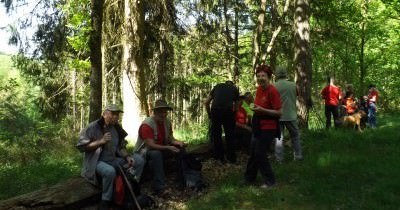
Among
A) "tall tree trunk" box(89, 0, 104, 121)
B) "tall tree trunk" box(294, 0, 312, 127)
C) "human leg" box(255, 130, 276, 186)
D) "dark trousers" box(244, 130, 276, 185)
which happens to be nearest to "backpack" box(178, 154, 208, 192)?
"dark trousers" box(244, 130, 276, 185)

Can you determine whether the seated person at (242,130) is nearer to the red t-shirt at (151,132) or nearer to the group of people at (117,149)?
the group of people at (117,149)

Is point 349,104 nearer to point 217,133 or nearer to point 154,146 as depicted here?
point 217,133

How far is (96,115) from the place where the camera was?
467 inches

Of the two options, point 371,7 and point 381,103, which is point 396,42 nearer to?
point 371,7

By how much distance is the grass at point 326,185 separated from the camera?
634 cm

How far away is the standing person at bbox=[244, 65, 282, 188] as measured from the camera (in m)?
6.93

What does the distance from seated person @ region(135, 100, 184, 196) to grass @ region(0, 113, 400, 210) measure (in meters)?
0.77

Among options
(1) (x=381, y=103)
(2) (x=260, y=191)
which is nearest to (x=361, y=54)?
(1) (x=381, y=103)

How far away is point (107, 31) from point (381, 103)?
26.6 m

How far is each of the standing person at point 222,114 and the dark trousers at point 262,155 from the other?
1.84 m

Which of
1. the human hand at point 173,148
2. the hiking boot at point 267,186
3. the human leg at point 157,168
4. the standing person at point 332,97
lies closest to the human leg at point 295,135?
the hiking boot at point 267,186

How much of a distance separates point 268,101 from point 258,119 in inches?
13.1

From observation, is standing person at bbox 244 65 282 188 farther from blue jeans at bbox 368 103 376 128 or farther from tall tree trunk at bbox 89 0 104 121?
blue jeans at bbox 368 103 376 128

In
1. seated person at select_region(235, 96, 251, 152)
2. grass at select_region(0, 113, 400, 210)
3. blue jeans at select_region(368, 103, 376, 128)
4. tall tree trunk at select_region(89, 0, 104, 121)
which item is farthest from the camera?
blue jeans at select_region(368, 103, 376, 128)
